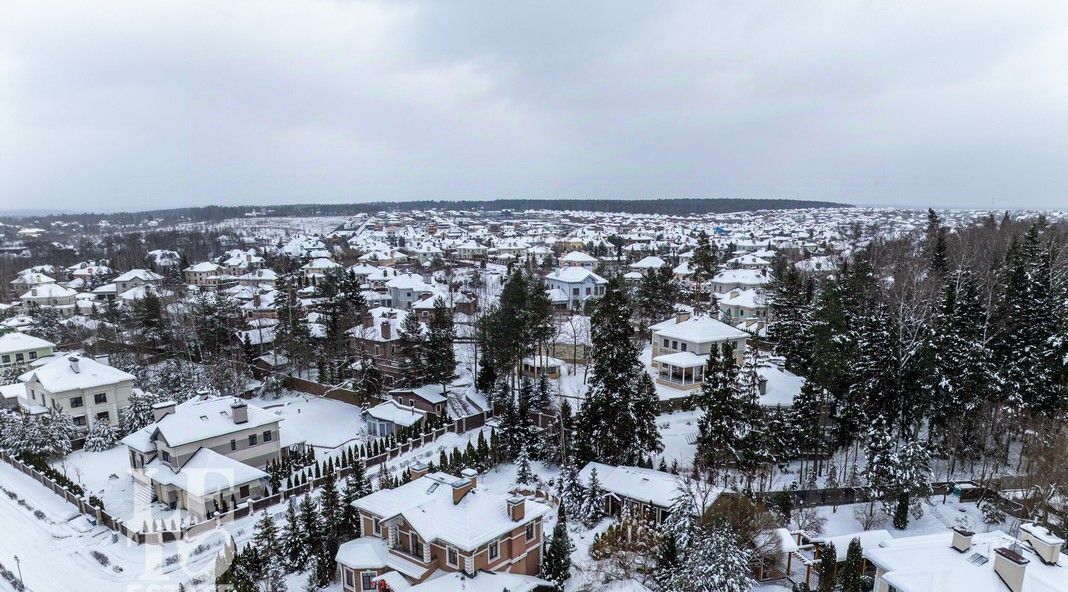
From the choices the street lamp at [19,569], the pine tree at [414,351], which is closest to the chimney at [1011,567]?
the pine tree at [414,351]

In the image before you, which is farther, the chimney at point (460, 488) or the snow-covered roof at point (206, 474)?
the snow-covered roof at point (206, 474)

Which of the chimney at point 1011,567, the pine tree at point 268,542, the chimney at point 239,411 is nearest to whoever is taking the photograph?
the chimney at point 1011,567

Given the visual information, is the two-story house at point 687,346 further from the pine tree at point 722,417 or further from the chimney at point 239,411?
the chimney at point 239,411

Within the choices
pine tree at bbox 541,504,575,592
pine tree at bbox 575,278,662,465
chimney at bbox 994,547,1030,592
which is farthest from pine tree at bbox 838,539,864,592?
pine tree at bbox 575,278,662,465

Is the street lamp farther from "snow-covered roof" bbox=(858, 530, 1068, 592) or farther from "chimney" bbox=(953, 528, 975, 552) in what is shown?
"chimney" bbox=(953, 528, 975, 552)

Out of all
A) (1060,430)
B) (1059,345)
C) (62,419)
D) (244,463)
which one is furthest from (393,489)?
(1059,345)

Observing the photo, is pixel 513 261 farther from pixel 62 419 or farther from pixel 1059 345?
pixel 1059 345
